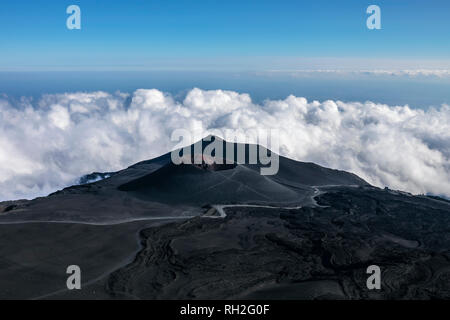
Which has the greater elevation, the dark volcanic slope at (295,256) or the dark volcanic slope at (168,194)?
the dark volcanic slope at (168,194)

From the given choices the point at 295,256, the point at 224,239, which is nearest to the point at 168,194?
the point at 224,239

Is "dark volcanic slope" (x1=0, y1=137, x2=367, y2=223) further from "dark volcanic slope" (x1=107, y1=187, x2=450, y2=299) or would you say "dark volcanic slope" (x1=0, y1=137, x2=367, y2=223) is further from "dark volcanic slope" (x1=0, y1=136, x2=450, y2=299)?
"dark volcanic slope" (x1=107, y1=187, x2=450, y2=299)

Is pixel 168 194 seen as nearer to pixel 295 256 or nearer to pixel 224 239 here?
pixel 224 239

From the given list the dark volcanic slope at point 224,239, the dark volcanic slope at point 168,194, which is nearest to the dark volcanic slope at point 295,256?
the dark volcanic slope at point 224,239

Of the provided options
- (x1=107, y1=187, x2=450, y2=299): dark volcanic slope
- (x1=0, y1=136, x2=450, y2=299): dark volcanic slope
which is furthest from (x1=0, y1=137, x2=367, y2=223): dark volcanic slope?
(x1=107, y1=187, x2=450, y2=299): dark volcanic slope

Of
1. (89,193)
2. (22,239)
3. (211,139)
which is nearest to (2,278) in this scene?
(22,239)

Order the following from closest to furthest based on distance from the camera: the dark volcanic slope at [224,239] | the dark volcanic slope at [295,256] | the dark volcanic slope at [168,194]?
the dark volcanic slope at [295,256]
the dark volcanic slope at [224,239]
the dark volcanic slope at [168,194]

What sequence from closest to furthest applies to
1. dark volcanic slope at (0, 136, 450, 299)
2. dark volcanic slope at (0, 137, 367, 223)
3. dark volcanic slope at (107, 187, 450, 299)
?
dark volcanic slope at (107, 187, 450, 299) < dark volcanic slope at (0, 136, 450, 299) < dark volcanic slope at (0, 137, 367, 223)

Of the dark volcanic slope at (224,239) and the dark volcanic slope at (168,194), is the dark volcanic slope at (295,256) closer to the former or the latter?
the dark volcanic slope at (224,239)

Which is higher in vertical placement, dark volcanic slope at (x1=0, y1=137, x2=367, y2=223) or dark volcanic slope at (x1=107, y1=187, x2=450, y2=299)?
dark volcanic slope at (x1=0, y1=137, x2=367, y2=223)
